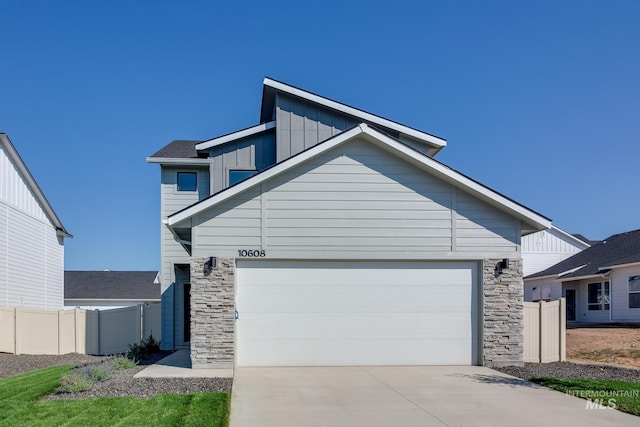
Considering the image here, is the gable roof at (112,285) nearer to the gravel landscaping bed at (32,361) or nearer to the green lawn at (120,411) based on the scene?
the gravel landscaping bed at (32,361)

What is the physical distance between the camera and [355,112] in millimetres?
16562

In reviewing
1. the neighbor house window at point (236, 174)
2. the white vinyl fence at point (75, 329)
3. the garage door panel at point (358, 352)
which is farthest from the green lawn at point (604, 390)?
the white vinyl fence at point (75, 329)

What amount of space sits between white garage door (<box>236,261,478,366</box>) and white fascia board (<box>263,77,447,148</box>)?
563 centimetres

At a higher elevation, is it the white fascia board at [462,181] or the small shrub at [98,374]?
the white fascia board at [462,181]

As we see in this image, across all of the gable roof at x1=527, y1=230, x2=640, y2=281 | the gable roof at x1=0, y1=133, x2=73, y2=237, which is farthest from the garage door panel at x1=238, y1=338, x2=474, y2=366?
the gable roof at x1=0, y1=133, x2=73, y2=237

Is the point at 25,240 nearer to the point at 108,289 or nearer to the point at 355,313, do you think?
the point at 108,289

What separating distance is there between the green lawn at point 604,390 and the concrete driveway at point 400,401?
0.25 metres

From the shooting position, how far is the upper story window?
1800cm

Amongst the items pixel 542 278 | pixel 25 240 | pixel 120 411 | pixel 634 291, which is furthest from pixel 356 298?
pixel 542 278

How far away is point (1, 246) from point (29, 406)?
15.5 meters

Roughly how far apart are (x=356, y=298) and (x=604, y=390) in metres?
5.14

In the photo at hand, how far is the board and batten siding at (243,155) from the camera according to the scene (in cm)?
1716

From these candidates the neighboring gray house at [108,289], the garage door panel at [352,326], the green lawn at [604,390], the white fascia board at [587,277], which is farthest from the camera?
the neighboring gray house at [108,289]

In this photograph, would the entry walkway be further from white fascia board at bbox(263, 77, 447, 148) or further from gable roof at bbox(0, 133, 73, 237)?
gable roof at bbox(0, 133, 73, 237)
